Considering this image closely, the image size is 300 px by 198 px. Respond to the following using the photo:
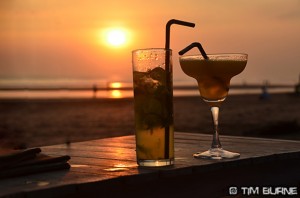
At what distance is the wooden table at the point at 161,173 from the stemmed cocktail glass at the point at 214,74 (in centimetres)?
11

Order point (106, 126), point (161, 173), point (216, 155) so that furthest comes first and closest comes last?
point (106, 126)
point (216, 155)
point (161, 173)

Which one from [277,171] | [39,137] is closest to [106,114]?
[39,137]

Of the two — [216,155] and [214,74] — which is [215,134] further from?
[214,74]

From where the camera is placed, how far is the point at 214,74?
2770 millimetres

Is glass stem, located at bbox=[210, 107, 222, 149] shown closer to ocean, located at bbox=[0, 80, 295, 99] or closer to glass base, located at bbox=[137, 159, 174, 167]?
glass base, located at bbox=[137, 159, 174, 167]

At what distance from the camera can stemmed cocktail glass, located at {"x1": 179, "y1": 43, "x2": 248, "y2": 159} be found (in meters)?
2.74

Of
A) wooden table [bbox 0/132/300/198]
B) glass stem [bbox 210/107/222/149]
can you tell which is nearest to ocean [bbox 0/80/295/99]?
wooden table [bbox 0/132/300/198]

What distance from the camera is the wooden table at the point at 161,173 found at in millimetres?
2078

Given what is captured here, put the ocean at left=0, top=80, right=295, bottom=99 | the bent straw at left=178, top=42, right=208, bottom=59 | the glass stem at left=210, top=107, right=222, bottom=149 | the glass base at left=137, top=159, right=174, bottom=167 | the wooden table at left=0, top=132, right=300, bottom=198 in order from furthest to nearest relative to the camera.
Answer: the ocean at left=0, top=80, right=295, bottom=99 < the glass stem at left=210, top=107, right=222, bottom=149 < the bent straw at left=178, top=42, right=208, bottom=59 < the glass base at left=137, top=159, right=174, bottom=167 < the wooden table at left=0, top=132, right=300, bottom=198

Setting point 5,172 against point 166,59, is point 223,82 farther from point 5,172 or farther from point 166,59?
point 5,172

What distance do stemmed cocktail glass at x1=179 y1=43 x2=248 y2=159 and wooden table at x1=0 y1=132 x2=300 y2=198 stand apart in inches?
4.2

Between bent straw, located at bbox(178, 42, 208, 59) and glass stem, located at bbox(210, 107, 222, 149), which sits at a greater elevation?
bent straw, located at bbox(178, 42, 208, 59)

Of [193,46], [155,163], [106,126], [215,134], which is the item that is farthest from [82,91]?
[155,163]

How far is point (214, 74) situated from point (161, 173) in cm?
67
